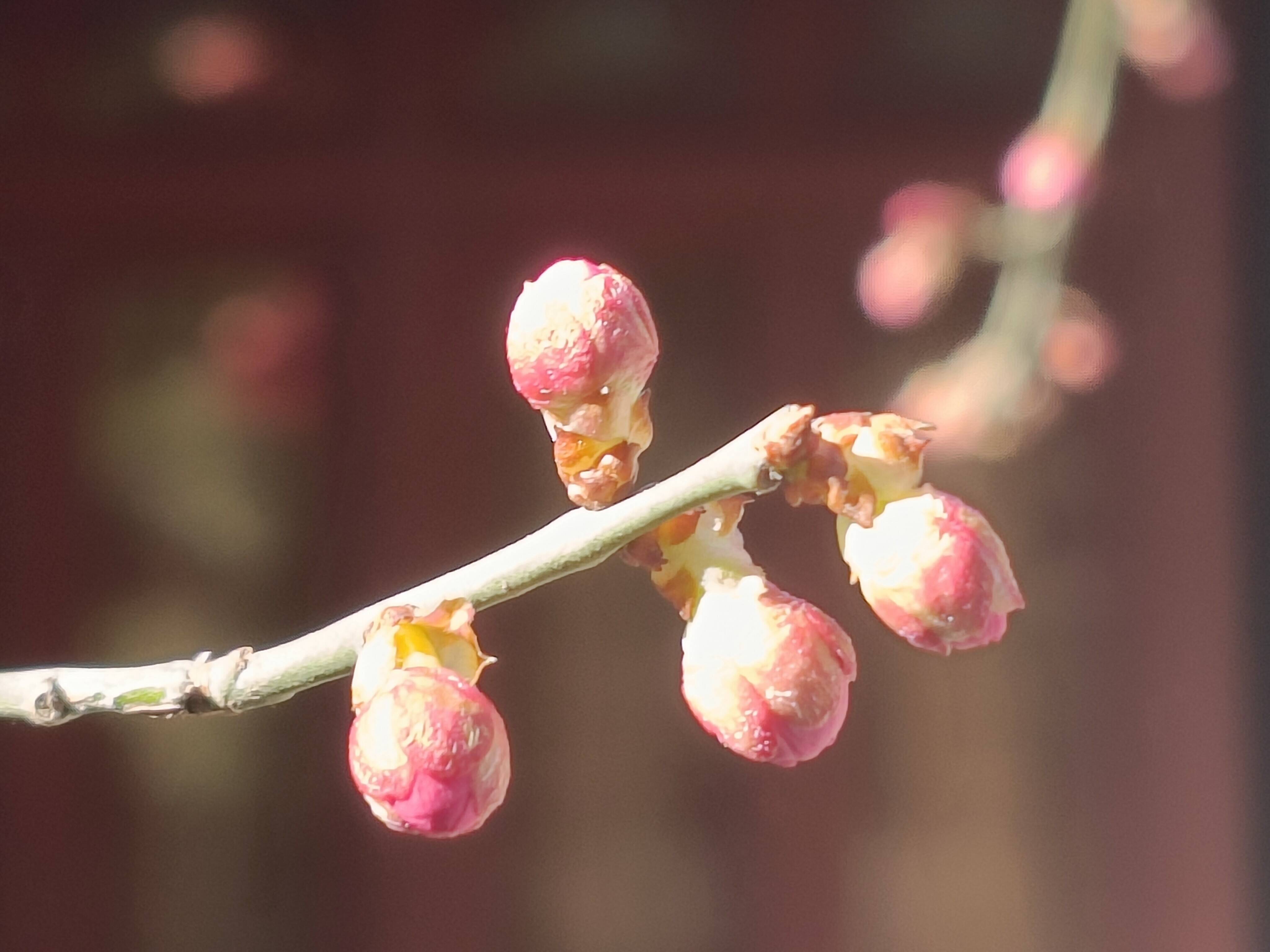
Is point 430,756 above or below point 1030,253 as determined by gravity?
below

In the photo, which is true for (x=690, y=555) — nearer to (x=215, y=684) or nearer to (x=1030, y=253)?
(x=215, y=684)

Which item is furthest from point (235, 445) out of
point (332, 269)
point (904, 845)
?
point (904, 845)

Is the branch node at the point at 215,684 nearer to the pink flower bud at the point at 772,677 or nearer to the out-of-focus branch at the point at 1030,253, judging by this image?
the pink flower bud at the point at 772,677

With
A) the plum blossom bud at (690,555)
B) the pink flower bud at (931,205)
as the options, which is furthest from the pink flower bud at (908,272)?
the plum blossom bud at (690,555)

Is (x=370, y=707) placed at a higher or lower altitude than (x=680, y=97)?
lower

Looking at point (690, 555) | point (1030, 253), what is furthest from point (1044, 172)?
point (690, 555)

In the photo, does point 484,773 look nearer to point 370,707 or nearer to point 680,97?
point 370,707

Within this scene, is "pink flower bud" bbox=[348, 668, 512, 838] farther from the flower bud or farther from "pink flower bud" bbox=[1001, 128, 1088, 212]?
"pink flower bud" bbox=[1001, 128, 1088, 212]

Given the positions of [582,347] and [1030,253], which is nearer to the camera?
[582,347]
